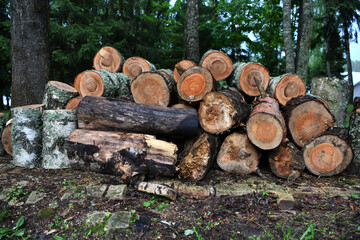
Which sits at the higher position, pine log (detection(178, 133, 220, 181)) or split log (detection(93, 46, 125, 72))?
split log (detection(93, 46, 125, 72))

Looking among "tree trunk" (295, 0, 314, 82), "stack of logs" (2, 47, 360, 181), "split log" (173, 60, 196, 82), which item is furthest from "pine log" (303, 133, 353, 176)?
"tree trunk" (295, 0, 314, 82)

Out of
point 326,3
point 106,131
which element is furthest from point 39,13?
point 326,3

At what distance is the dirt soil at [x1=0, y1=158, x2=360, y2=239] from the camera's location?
196cm

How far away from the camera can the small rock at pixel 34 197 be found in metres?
2.39

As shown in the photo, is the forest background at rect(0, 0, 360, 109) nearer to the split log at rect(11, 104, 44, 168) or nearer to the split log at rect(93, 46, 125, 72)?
the split log at rect(93, 46, 125, 72)

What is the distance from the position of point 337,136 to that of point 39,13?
5.41 metres

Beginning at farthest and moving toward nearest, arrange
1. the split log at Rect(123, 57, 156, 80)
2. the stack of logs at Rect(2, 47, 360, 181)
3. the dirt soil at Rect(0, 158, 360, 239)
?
the split log at Rect(123, 57, 156, 80)
the stack of logs at Rect(2, 47, 360, 181)
the dirt soil at Rect(0, 158, 360, 239)

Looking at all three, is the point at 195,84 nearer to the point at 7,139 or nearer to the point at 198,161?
the point at 198,161

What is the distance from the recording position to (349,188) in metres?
2.84

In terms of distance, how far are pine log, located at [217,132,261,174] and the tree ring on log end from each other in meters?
0.24

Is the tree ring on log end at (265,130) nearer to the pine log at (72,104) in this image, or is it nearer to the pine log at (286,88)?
the pine log at (286,88)

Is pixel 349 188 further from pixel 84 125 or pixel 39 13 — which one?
pixel 39 13

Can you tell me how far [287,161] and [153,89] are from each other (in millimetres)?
2229

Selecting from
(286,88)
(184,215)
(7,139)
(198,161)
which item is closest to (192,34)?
(286,88)
